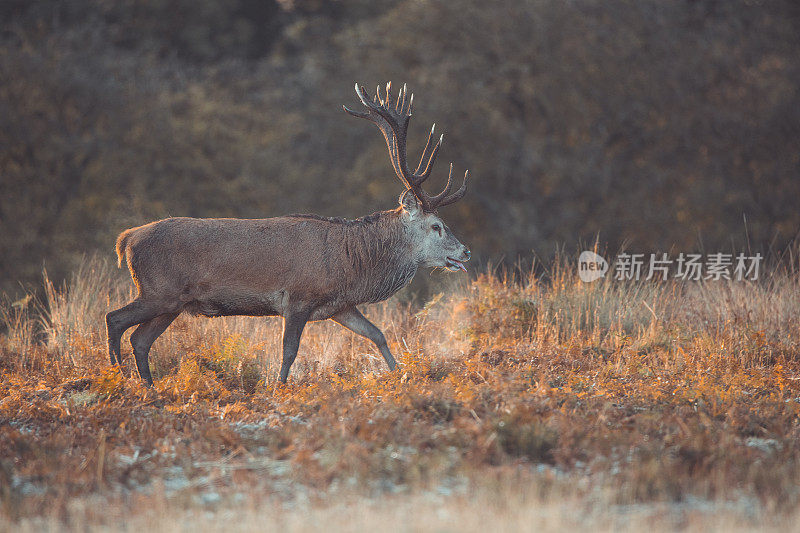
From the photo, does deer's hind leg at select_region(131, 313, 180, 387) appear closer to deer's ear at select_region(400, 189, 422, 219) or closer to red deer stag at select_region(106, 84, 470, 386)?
red deer stag at select_region(106, 84, 470, 386)

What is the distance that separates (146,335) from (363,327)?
2.17 metres

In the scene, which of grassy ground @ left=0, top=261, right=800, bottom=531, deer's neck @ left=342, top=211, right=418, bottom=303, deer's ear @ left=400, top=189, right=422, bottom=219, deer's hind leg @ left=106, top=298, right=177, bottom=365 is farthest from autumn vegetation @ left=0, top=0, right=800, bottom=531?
deer's ear @ left=400, top=189, right=422, bottom=219

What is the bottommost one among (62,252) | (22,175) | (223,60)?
(62,252)

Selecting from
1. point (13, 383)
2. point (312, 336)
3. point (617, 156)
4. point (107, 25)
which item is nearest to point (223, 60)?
point (107, 25)

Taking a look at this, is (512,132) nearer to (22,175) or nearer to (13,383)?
(22,175)

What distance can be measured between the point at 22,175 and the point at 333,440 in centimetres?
1933

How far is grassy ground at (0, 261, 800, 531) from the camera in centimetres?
491

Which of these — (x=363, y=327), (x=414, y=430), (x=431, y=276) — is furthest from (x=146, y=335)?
(x=431, y=276)

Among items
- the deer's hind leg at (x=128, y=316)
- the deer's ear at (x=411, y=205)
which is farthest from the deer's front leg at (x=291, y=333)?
the deer's ear at (x=411, y=205)

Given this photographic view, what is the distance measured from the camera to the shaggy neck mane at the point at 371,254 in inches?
354

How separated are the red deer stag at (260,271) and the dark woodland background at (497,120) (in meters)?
14.5

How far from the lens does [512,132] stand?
26.2 metres

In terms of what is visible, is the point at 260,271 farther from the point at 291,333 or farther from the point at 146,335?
the point at 146,335

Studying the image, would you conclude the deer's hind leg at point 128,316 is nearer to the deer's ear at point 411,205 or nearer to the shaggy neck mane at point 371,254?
the shaggy neck mane at point 371,254
